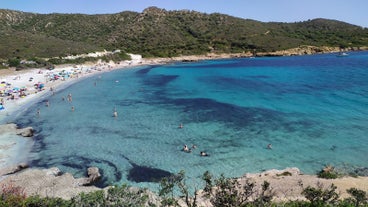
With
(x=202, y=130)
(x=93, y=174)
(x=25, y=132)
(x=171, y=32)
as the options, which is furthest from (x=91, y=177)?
(x=171, y=32)

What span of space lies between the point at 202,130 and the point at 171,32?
13495cm

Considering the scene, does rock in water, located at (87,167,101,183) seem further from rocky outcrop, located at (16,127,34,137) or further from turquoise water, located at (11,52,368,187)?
rocky outcrop, located at (16,127,34,137)

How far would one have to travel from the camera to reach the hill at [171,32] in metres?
145

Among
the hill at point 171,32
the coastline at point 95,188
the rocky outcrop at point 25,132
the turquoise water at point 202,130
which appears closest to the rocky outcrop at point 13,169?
the coastline at point 95,188

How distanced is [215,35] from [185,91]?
104 meters

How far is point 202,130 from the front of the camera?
116 feet

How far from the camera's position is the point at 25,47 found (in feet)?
340

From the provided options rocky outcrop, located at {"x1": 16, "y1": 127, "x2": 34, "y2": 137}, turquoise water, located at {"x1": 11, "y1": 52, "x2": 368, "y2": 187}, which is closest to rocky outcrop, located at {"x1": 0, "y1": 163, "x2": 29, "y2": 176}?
turquoise water, located at {"x1": 11, "y1": 52, "x2": 368, "y2": 187}

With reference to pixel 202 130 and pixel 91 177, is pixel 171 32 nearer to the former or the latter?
pixel 202 130

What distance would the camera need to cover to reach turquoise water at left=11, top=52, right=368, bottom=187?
85.6ft

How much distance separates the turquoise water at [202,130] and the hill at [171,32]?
7605 centimetres

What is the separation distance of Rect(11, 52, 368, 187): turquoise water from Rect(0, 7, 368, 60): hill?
76054mm

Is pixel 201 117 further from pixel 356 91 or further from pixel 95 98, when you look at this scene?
pixel 356 91

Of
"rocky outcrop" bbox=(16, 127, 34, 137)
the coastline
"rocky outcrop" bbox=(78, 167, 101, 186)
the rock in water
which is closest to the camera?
the coastline
